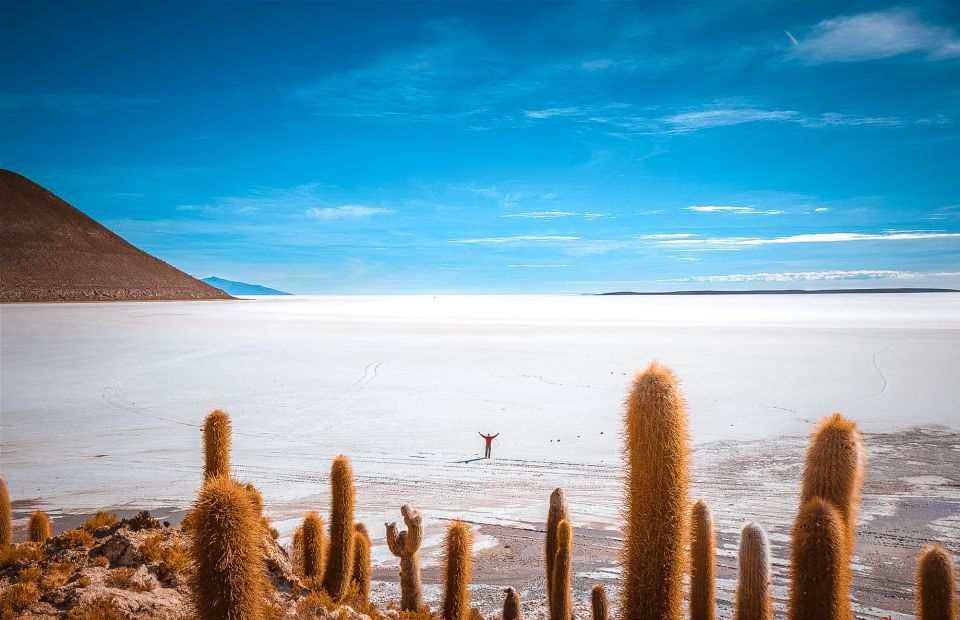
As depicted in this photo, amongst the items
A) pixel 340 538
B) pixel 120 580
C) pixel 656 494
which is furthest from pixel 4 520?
pixel 656 494

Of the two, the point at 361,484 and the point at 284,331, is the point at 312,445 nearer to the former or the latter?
the point at 361,484

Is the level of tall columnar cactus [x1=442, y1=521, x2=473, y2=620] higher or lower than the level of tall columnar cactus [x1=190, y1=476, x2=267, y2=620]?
lower

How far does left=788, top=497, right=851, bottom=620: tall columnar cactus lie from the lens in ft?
13.8

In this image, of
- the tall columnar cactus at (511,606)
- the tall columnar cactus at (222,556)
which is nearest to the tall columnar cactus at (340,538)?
the tall columnar cactus at (511,606)

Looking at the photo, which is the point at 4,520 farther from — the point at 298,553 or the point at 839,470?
the point at 839,470

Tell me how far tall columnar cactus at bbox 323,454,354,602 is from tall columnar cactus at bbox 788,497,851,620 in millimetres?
3963

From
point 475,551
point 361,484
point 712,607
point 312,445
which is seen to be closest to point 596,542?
point 475,551

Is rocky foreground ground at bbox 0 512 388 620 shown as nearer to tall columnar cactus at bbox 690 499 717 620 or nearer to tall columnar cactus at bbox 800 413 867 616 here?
tall columnar cactus at bbox 690 499 717 620

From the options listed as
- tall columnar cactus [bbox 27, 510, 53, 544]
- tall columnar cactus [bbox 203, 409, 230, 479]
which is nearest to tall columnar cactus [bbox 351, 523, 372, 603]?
tall columnar cactus [bbox 203, 409, 230, 479]

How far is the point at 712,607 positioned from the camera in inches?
205

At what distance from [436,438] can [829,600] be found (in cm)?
1145

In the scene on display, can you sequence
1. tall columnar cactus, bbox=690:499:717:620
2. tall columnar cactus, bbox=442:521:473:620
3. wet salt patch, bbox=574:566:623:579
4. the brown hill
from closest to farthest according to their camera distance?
tall columnar cactus, bbox=690:499:717:620
tall columnar cactus, bbox=442:521:473:620
wet salt patch, bbox=574:566:623:579
the brown hill

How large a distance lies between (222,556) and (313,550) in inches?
125

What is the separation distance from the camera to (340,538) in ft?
20.4
